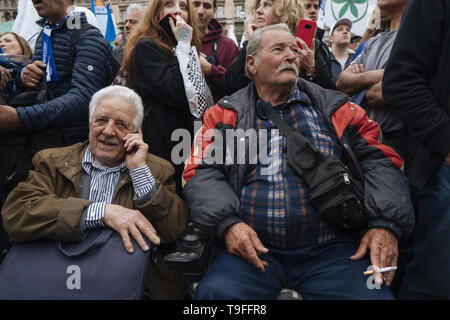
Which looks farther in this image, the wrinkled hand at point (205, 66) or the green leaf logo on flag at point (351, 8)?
the green leaf logo on flag at point (351, 8)

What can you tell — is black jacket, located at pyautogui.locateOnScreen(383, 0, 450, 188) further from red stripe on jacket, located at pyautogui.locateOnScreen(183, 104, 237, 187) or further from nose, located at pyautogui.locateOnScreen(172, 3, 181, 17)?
nose, located at pyautogui.locateOnScreen(172, 3, 181, 17)

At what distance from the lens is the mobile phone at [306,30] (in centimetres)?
284

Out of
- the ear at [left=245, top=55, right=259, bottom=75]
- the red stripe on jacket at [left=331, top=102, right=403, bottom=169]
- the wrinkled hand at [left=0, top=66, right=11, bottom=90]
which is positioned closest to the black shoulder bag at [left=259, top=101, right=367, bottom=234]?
the red stripe on jacket at [left=331, top=102, right=403, bottom=169]

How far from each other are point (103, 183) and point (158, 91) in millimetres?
850

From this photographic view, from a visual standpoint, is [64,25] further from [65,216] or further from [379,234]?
[379,234]

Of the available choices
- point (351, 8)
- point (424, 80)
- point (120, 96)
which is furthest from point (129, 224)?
point (351, 8)

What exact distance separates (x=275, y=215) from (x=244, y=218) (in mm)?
207

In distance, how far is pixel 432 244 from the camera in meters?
1.99

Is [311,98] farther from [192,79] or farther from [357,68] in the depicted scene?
[192,79]

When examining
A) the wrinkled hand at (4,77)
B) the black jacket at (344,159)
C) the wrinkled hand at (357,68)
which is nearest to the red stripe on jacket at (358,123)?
the black jacket at (344,159)

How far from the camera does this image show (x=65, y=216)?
6.44 ft

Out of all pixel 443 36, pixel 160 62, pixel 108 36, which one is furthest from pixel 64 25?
pixel 108 36

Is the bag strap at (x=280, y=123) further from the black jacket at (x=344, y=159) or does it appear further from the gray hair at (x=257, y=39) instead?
the gray hair at (x=257, y=39)

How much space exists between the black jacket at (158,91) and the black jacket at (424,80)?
59.0 inches
